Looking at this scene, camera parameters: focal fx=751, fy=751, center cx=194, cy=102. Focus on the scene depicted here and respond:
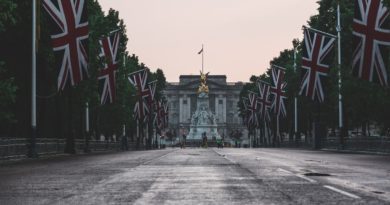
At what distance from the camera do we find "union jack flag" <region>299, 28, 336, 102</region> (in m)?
45.7

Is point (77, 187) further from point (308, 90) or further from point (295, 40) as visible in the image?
point (295, 40)

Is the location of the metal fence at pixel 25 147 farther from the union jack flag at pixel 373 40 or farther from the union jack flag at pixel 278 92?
the union jack flag at pixel 278 92

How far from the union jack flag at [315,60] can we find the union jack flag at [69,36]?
1668 cm

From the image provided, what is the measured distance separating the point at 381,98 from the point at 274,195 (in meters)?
31.4

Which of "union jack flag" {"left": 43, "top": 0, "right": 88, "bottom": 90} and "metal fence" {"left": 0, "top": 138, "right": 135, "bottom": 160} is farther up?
"union jack flag" {"left": 43, "top": 0, "right": 88, "bottom": 90}

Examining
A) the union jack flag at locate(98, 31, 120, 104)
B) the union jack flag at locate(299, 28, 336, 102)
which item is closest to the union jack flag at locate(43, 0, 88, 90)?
the union jack flag at locate(98, 31, 120, 104)

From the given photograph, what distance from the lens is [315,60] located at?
4641cm

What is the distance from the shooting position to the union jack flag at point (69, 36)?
32406 millimetres

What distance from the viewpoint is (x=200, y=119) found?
508 feet

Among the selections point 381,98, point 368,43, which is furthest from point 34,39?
point 381,98

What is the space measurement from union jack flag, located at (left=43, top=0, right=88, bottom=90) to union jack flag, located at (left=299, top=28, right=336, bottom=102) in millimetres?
16682

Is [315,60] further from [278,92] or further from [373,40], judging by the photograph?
[278,92]

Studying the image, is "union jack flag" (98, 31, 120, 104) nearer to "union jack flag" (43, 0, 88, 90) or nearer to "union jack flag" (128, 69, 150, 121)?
"union jack flag" (43, 0, 88, 90)

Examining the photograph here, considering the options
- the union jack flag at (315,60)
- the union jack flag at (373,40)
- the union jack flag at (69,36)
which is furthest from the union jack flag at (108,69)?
the union jack flag at (373,40)
